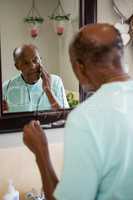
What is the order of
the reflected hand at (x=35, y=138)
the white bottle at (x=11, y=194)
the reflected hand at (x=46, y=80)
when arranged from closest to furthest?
the reflected hand at (x=35, y=138) → the white bottle at (x=11, y=194) → the reflected hand at (x=46, y=80)

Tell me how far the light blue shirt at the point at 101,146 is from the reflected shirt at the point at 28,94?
79 cm

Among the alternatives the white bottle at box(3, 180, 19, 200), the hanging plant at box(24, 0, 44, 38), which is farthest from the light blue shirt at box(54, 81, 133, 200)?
the hanging plant at box(24, 0, 44, 38)

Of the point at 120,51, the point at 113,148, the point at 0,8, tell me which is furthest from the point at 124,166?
the point at 0,8

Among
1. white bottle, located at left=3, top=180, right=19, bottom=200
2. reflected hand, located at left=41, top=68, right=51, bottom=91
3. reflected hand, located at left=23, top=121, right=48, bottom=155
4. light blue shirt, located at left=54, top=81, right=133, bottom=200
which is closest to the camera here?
light blue shirt, located at left=54, top=81, right=133, bottom=200

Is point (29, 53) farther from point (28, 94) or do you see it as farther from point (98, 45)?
point (98, 45)

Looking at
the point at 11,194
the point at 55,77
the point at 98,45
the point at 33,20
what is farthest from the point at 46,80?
the point at 98,45

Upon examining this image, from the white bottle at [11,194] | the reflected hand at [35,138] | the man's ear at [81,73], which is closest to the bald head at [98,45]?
the man's ear at [81,73]

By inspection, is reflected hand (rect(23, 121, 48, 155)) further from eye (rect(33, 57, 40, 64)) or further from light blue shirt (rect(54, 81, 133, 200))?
eye (rect(33, 57, 40, 64))

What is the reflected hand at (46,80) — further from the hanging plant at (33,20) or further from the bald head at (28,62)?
the hanging plant at (33,20)

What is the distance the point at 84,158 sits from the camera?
0.83 m

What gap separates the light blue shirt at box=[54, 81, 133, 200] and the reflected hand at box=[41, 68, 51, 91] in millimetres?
802

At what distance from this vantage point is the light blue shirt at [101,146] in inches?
32.6

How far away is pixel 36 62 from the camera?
1631mm

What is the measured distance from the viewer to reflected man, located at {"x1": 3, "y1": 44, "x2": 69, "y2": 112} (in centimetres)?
160
